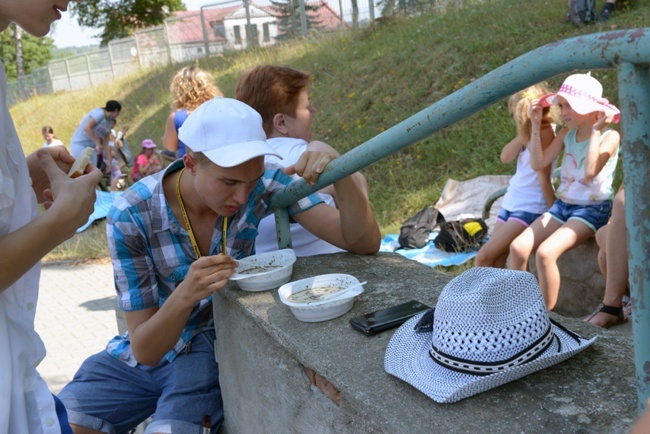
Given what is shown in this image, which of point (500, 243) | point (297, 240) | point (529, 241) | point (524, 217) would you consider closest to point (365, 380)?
point (297, 240)

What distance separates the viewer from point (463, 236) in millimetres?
5609

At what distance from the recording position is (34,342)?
5.25 feet

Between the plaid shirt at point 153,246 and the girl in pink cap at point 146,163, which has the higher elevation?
the plaid shirt at point 153,246

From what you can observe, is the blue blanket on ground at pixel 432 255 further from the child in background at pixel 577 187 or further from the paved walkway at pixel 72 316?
the paved walkway at pixel 72 316

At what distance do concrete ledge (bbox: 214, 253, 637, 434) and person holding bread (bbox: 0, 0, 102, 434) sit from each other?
0.55m

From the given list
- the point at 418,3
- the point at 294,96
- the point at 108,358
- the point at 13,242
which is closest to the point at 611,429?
the point at 13,242

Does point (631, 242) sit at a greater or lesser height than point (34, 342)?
greater

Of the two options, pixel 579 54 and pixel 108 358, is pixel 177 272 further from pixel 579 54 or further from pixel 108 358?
pixel 579 54

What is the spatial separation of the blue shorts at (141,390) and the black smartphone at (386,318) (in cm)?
73

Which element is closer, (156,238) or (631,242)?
(631,242)

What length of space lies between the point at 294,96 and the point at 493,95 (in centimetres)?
201

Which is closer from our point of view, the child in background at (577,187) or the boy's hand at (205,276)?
the boy's hand at (205,276)

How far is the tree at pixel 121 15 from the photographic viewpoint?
1464 inches

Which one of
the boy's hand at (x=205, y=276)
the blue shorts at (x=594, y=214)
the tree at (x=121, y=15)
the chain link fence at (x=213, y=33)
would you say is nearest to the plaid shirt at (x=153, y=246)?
the boy's hand at (x=205, y=276)
